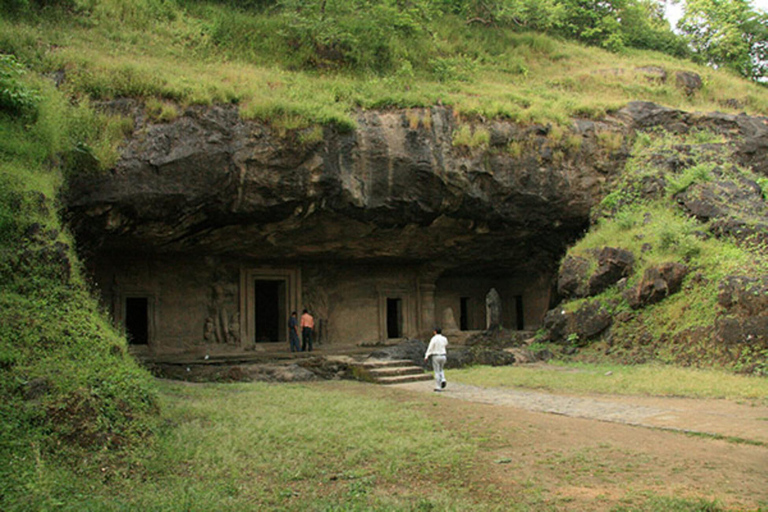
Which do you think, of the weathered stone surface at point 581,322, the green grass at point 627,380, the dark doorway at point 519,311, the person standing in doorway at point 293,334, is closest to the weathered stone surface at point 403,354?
the green grass at point 627,380

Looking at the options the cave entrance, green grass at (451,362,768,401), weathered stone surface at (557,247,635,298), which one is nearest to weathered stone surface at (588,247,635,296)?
weathered stone surface at (557,247,635,298)

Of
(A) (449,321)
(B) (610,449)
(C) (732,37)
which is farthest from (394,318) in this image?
(C) (732,37)

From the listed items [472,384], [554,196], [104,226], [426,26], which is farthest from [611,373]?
[426,26]

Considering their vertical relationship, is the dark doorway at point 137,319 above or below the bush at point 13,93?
below

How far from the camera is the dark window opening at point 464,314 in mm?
23234

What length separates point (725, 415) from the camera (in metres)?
7.86

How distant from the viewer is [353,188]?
14906mm

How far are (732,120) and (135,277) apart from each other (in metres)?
19.2

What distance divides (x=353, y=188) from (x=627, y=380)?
7.74 meters

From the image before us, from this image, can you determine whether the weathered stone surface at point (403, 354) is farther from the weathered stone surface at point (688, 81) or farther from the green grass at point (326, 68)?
the weathered stone surface at point (688, 81)

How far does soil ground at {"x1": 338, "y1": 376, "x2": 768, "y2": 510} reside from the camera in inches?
184

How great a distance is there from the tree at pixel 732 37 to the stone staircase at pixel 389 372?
1027 inches

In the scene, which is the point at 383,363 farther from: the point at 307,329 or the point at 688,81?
the point at 688,81

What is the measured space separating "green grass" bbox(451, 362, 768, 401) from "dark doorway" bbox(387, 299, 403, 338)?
25.1ft
